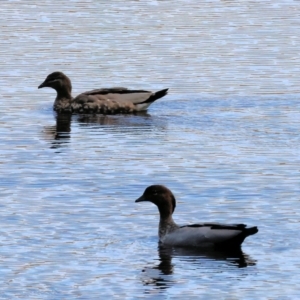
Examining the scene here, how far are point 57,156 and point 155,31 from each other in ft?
50.7

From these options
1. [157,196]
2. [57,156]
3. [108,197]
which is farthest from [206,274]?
[57,156]

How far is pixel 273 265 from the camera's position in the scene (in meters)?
16.6

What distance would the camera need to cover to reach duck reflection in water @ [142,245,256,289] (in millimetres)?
16266

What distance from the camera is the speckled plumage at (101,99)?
28.8 m

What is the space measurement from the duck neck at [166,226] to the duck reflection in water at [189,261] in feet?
0.72

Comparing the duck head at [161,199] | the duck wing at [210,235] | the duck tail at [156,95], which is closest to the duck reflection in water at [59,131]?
the duck tail at [156,95]

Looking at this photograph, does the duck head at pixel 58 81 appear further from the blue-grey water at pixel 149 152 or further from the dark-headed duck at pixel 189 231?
the dark-headed duck at pixel 189 231

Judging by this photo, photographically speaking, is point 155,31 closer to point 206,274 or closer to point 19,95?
point 19,95

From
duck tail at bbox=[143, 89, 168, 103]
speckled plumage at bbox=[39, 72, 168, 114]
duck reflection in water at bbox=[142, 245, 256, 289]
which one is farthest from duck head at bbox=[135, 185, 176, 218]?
duck tail at bbox=[143, 89, 168, 103]

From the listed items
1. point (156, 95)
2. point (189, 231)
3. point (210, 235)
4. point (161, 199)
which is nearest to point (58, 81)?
point (156, 95)

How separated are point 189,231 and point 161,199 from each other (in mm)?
Answer: 842

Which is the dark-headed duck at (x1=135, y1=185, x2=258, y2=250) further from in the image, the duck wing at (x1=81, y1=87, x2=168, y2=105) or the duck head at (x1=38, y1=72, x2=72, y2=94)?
the duck head at (x1=38, y1=72, x2=72, y2=94)

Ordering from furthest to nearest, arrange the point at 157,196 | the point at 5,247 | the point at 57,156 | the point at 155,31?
the point at 155,31
the point at 57,156
the point at 157,196
the point at 5,247

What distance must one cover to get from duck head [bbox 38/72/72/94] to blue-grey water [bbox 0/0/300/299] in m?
0.45
